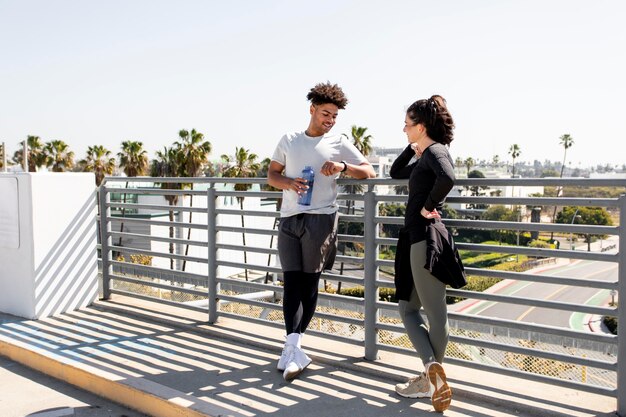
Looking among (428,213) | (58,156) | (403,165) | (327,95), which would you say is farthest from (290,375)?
(58,156)

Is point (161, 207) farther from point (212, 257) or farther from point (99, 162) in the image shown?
point (99, 162)

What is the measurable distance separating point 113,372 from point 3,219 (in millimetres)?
3114

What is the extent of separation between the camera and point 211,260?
623 centimetres

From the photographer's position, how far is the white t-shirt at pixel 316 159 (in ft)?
15.7

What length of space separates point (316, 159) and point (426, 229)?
119 centimetres

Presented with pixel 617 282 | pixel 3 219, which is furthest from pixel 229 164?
pixel 617 282

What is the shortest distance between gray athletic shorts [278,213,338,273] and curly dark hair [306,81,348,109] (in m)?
0.89

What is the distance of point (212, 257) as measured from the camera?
6.24 m

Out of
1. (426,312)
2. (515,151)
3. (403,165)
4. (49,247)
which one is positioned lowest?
(426,312)

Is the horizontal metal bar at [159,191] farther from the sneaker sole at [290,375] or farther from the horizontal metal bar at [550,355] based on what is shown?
the horizontal metal bar at [550,355]

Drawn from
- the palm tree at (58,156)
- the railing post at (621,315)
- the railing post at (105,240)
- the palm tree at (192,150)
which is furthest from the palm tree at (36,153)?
the railing post at (621,315)

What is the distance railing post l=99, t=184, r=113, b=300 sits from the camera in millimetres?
7453

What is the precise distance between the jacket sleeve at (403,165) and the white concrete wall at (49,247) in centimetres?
421

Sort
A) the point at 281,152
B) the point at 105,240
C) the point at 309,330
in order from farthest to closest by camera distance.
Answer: the point at 105,240
the point at 309,330
the point at 281,152
